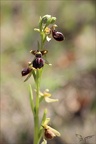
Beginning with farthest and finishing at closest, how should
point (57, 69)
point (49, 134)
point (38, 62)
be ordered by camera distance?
1. point (57, 69)
2. point (49, 134)
3. point (38, 62)

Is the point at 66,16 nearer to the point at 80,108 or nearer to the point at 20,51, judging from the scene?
the point at 20,51

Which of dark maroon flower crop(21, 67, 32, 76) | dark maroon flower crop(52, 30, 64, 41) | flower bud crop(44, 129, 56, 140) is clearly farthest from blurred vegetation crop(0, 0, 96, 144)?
dark maroon flower crop(52, 30, 64, 41)

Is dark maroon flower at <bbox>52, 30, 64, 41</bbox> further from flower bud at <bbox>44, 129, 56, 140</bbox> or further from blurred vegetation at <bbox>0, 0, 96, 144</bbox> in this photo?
blurred vegetation at <bbox>0, 0, 96, 144</bbox>

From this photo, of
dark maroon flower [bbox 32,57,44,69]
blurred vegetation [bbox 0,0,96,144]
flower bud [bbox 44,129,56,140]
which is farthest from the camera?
blurred vegetation [bbox 0,0,96,144]

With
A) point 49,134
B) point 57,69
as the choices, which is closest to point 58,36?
point 49,134

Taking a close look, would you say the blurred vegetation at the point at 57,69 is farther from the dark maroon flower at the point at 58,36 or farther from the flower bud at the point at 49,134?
the dark maroon flower at the point at 58,36

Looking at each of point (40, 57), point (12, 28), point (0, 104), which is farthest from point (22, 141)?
point (12, 28)

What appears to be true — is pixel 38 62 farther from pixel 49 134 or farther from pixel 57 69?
pixel 57 69

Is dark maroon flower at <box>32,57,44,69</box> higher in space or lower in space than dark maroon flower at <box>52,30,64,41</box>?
lower
